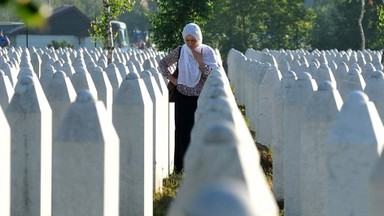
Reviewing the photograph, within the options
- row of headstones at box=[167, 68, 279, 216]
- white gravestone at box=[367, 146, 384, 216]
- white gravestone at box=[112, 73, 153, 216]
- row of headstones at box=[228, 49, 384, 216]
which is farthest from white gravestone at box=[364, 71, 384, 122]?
row of headstones at box=[167, 68, 279, 216]

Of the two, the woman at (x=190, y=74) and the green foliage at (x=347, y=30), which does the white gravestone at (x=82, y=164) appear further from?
the green foliage at (x=347, y=30)

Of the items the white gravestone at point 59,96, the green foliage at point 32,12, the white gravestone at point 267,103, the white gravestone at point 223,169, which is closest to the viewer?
the green foliage at point 32,12

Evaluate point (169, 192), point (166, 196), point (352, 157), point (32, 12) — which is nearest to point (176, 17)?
point (169, 192)

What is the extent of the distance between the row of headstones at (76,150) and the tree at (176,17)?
18.6 m

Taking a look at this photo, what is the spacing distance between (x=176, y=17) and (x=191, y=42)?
16486 millimetres

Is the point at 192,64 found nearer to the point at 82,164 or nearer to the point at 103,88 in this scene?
the point at 103,88

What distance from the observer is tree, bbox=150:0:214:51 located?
28.4 m

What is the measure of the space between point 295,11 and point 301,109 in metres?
55.6

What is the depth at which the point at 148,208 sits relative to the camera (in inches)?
288

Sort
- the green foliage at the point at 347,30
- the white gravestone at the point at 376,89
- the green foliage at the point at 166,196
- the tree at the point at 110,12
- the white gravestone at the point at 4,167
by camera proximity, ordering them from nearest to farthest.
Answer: the white gravestone at the point at 4,167
the white gravestone at the point at 376,89
the green foliage at the point at 166,196
the tree at the point at 110,12
the green foliage at the point at 347,30

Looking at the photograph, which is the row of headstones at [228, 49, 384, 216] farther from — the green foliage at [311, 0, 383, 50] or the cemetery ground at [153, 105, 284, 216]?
A: the green foliage at [311, 0, 383, 50]

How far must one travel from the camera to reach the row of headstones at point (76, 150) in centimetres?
534

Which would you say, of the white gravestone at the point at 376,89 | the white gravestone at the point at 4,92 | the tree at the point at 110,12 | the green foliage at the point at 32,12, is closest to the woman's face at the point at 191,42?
the white gravestone at the point at 376,89

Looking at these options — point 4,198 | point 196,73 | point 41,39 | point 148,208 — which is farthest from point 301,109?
point 41,39
